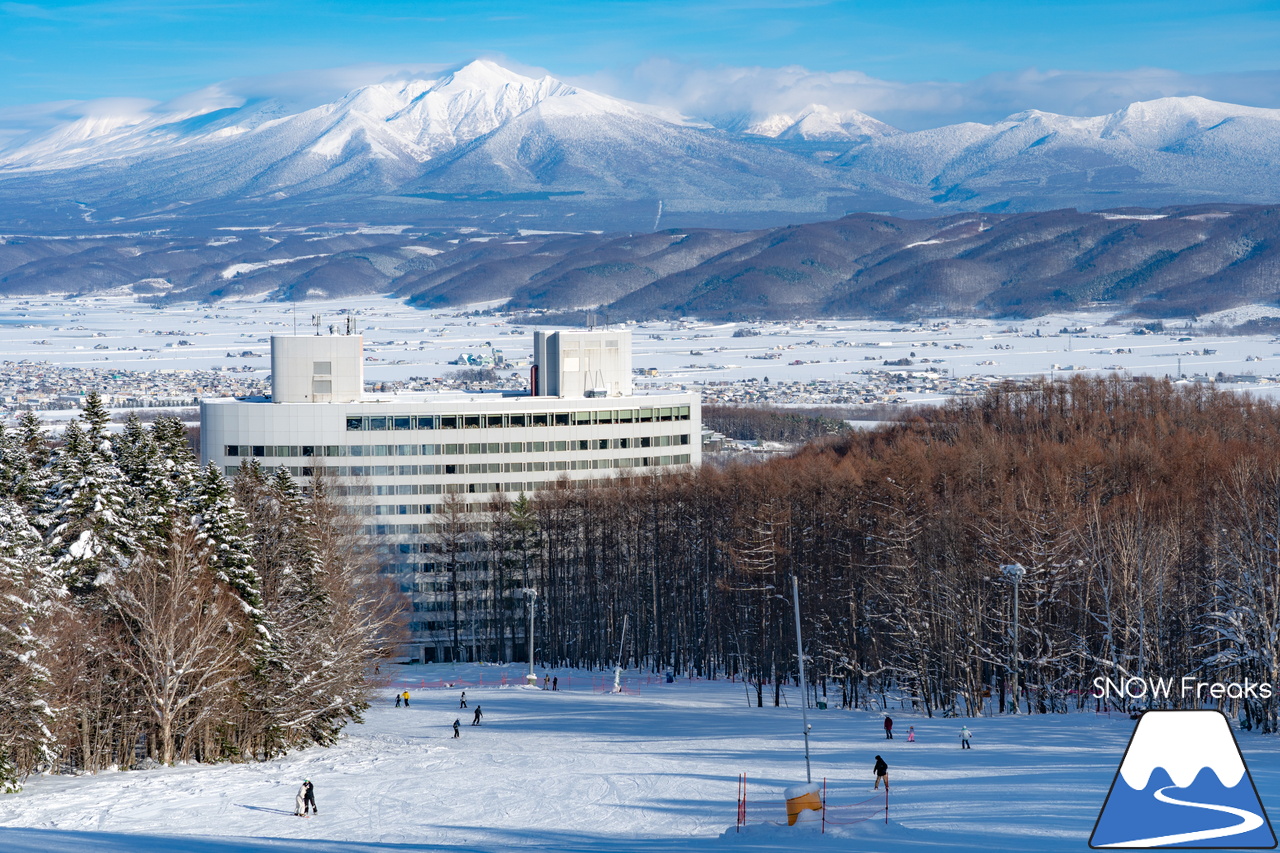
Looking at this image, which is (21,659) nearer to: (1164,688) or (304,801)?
(304,801)

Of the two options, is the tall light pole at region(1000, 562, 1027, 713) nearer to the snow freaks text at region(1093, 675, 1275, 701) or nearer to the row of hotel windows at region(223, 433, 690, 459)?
the snow freaks text at region(1093, 675, 1275, 701)

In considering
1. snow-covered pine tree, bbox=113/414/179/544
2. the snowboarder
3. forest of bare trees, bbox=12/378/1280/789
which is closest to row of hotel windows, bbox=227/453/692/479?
forest of bare trees, bbox=12/378/1280/789

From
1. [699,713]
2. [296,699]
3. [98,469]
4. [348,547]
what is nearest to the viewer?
[98,469]

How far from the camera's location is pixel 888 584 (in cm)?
6444

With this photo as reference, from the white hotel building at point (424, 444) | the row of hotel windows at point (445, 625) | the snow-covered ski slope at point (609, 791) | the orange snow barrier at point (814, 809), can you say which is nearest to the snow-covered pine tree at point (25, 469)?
the snow-covered ski slope at point (609, 791)

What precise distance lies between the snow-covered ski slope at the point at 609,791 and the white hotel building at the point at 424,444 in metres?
40.4

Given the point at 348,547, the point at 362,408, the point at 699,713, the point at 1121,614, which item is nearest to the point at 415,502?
the point at 362,408

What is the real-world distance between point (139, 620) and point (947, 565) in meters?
33.0

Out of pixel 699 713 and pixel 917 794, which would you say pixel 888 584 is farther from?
pixel 917 794

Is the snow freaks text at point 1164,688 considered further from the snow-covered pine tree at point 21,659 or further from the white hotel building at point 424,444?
the white hotel building at point 424,444

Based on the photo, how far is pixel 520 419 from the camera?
323 ft

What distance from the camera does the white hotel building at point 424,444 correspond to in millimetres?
91875

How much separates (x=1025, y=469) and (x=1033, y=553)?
609 inches

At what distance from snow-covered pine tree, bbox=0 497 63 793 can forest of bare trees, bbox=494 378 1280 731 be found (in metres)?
28.9
